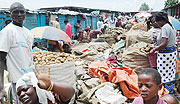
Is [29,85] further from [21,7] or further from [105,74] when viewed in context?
[105,74]

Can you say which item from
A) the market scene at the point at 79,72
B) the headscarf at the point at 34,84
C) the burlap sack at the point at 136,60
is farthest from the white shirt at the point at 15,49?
the burlap sack at the point at 136,60

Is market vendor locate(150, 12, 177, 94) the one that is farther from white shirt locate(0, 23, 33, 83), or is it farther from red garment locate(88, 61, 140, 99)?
white shirt locate(0, 23, 33, 83)

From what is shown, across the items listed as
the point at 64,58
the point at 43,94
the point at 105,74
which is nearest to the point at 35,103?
the point at 43,94

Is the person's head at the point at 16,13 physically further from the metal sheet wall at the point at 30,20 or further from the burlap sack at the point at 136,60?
the metal sheet wall at the point at 30,20

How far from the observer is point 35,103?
1.55 m

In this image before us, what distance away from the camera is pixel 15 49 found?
212 cm

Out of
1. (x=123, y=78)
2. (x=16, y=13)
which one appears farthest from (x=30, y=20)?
(x=16, y=13)

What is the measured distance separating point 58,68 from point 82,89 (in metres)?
0.86

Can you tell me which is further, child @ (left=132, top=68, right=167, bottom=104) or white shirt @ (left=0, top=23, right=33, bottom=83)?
white shirt @ (left=0, top=23, right=33, bottom=83)

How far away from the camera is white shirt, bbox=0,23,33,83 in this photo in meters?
2.03

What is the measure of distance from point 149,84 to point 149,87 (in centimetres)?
3

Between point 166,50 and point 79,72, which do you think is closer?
point 166,50

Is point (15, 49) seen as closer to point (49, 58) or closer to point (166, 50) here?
point (49, 58)

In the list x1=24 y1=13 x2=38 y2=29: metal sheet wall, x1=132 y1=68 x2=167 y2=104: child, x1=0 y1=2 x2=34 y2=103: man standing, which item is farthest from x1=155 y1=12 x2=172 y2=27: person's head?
x1=24 y1=13 x2=38 y2=29: metal sheet wall
